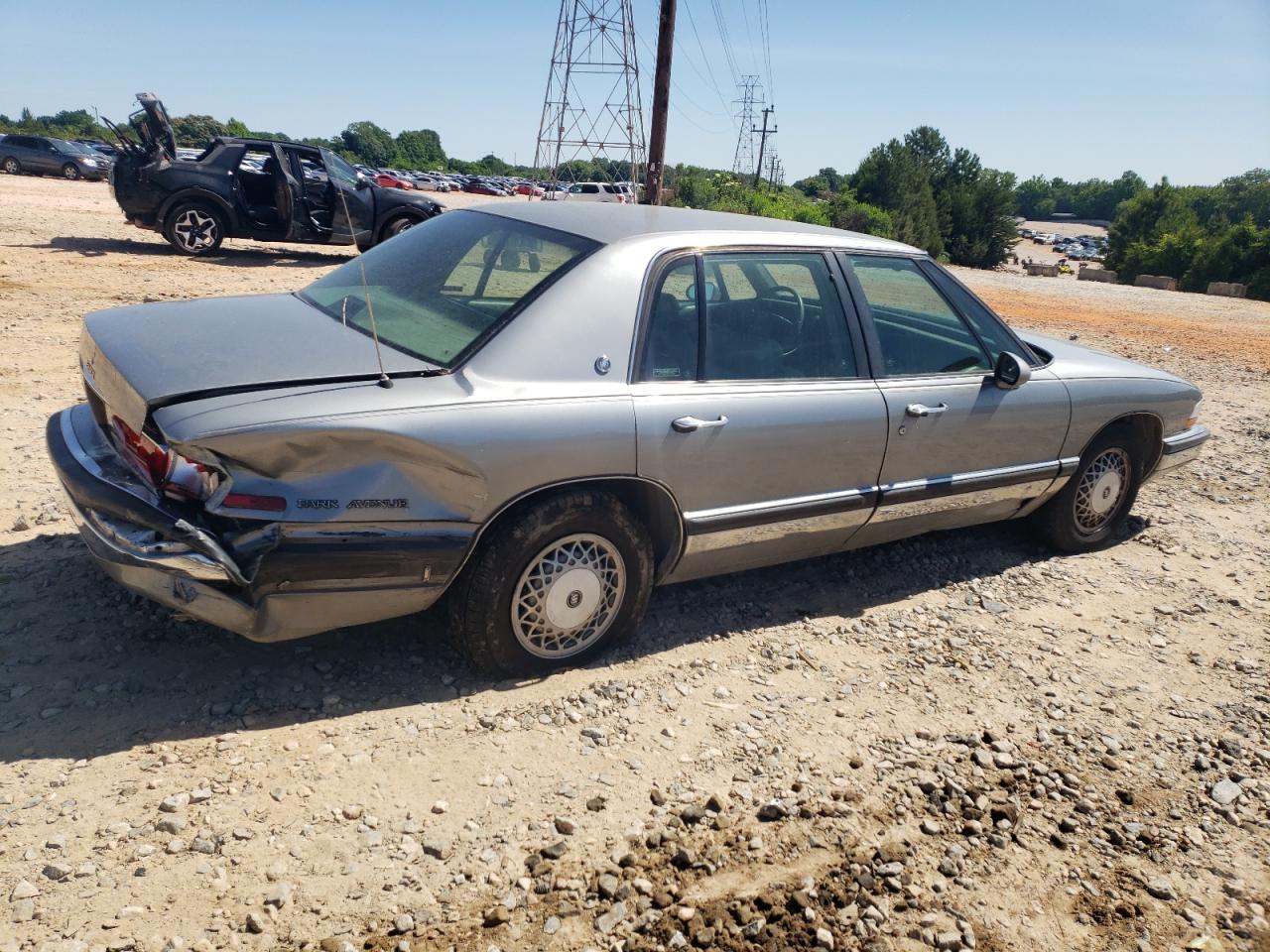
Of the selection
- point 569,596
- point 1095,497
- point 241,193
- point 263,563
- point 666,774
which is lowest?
point 666,774

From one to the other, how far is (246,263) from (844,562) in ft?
37.3

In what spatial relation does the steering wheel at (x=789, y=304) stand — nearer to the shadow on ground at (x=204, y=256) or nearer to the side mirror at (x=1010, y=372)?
the side mirror at (x=1010, y=372)

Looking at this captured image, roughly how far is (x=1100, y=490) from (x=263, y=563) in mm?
4469

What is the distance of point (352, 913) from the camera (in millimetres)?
2438

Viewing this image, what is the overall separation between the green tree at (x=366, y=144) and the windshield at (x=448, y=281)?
285 ft

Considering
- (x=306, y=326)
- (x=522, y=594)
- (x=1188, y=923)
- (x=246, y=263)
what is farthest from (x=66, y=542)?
(x=246, y=263)

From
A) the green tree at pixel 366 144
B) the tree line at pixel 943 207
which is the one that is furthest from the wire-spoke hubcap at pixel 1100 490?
the green tree at pixel 366 144

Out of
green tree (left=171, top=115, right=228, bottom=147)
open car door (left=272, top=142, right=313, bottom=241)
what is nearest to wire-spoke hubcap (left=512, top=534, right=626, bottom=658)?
open car door (left=272, top=142, right=313, bottom=241)

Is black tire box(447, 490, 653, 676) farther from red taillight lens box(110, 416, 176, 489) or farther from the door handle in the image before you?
red taillight lens box(110, 416, 176, 489)

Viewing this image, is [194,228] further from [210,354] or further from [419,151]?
[419,151]

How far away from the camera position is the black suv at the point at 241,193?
12.9 metres

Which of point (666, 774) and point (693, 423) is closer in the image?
point (666, 774)

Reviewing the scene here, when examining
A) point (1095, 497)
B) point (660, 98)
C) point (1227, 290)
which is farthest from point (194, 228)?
point (1227, 290)

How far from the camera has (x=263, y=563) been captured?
2812 millimetres
